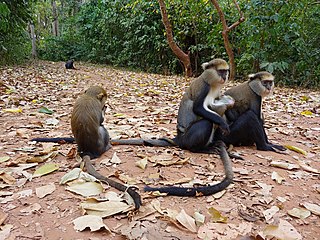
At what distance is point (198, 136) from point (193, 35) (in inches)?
419

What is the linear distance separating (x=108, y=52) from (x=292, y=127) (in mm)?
16779

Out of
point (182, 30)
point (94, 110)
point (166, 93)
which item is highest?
point (182, 30)

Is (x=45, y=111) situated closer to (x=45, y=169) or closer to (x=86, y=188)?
(x=45, y=169)

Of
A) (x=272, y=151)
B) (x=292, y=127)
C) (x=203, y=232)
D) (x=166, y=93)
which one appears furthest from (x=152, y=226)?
(x=166, y=93)

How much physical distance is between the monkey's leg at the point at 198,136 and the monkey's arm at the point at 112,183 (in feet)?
3.91

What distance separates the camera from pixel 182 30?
13469mm

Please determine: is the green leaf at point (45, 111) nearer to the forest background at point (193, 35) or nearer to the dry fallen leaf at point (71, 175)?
the dry fallen leaf at point (71, 175)

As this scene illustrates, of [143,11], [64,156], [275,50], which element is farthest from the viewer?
[143,11]

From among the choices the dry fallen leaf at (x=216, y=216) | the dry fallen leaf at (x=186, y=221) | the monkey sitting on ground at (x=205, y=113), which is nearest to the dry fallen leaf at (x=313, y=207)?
the dry fallen leaf at (x=216, y=216)

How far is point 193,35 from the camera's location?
1365 centimetres

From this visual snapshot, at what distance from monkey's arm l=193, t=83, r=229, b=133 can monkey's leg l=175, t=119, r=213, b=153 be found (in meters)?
0.07

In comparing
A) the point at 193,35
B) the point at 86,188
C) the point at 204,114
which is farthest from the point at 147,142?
the point at 193,35

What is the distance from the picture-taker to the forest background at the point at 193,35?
961 cm

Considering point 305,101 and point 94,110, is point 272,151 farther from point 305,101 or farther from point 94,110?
point 305,101
